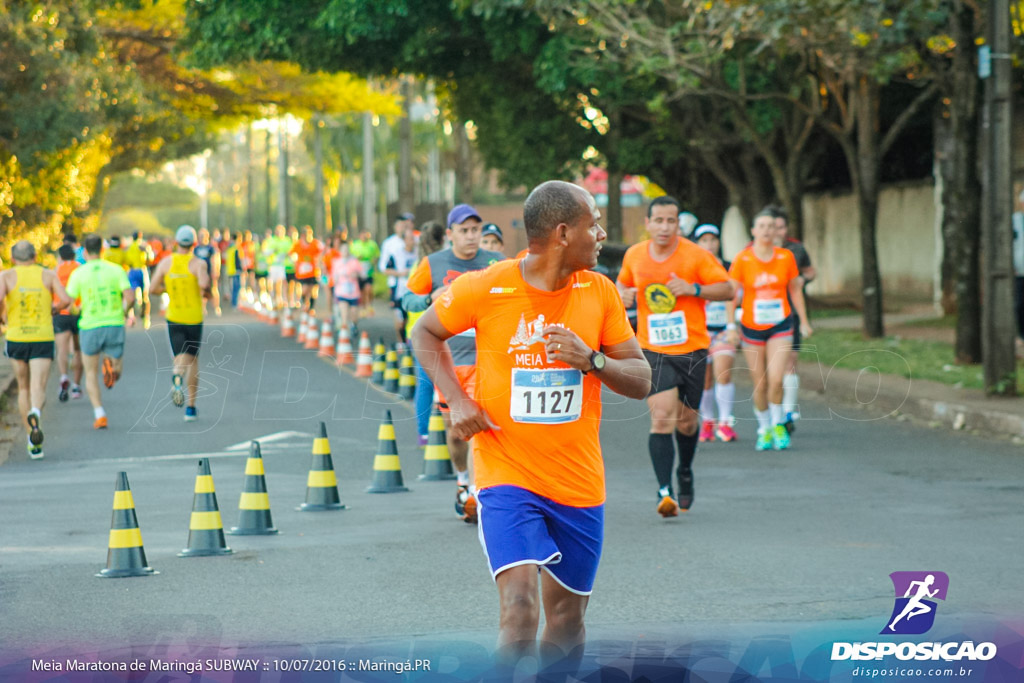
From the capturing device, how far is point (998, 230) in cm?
1436

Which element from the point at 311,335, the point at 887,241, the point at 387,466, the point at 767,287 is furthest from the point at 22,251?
the point at 887,241

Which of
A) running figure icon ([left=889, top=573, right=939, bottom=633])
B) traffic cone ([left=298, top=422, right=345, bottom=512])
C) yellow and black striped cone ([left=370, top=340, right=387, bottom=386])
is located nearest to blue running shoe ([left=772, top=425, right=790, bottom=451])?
traffic cone ([left=298, top=422, right=345, bottom=512])

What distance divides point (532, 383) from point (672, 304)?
176 inches

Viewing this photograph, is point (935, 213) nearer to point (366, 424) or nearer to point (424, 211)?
point (366, 424)

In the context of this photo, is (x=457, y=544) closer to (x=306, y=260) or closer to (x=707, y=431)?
(x=707, y=431)

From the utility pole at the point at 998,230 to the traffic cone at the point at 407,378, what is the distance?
615 centimetres

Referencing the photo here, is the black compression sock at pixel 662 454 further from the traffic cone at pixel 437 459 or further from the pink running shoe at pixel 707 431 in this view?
the pink running shoe at pixel 707 431

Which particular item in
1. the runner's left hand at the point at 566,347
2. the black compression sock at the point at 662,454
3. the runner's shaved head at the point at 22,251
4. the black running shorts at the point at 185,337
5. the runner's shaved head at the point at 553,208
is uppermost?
the runner's shaved head at the point at 553,208

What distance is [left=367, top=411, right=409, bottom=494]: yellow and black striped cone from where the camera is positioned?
10.6 meters

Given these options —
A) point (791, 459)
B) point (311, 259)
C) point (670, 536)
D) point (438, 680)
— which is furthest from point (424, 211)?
point (438, 680)

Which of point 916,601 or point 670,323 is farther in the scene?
point 670,323

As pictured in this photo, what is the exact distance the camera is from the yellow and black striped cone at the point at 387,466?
418 inches

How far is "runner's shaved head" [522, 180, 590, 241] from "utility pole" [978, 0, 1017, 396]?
1051 centimetres

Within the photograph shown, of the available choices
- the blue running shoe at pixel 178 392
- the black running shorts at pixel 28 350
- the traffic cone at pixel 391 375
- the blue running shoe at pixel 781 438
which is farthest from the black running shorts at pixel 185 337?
the blue running shoe at pixel 781 438
